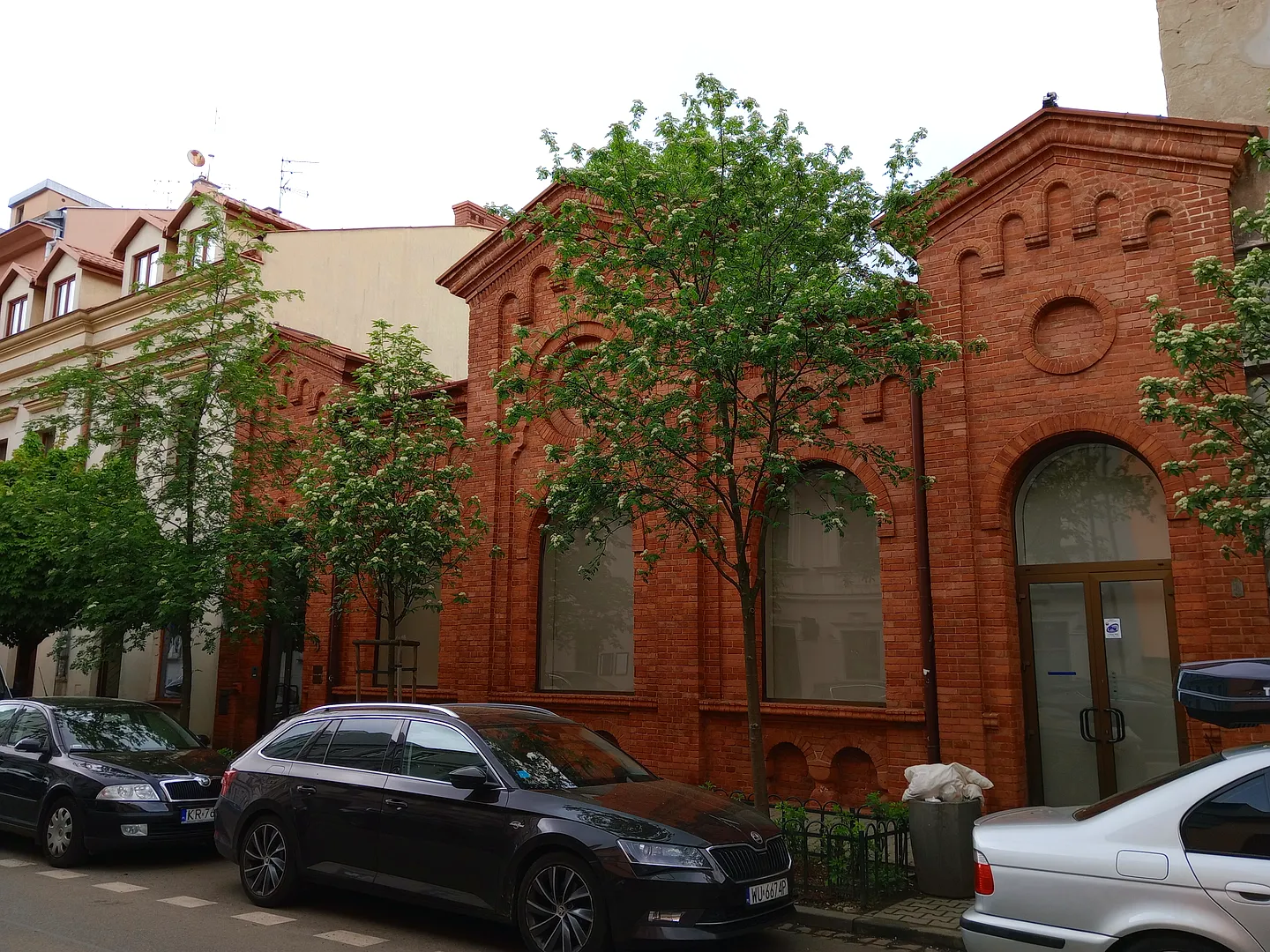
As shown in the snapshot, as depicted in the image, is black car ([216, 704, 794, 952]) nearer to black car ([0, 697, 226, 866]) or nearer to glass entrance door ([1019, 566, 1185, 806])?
black car ([0, 697, 226, 866])

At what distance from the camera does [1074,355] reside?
10445 mm

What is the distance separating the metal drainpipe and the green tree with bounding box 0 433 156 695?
10.6 metres

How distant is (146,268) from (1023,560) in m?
21.0

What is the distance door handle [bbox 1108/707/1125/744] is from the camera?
988 cm

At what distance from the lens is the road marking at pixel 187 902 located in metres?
8.23

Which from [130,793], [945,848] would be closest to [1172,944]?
[945,848]

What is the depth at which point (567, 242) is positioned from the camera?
992 cm

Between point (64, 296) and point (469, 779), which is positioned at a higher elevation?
point (64, 296)

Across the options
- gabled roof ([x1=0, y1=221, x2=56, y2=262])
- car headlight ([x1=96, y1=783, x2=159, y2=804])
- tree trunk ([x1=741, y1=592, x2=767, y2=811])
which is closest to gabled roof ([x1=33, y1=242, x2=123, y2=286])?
gabled roof ([x1=0, y1=221, x2=56, y2=262])

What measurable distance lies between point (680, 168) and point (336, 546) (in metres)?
6.15

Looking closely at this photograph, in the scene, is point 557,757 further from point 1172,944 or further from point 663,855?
point 1172,944

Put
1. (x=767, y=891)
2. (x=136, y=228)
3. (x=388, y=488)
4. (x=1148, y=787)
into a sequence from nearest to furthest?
1. (x=1148, y=787)
2. (x=767, y=891)
3. (x=388, y=488)
4. (x=136, y=228)

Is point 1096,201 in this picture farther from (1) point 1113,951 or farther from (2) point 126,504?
(2) point 126,504

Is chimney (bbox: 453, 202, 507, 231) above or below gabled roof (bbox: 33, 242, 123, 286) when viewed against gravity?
above
